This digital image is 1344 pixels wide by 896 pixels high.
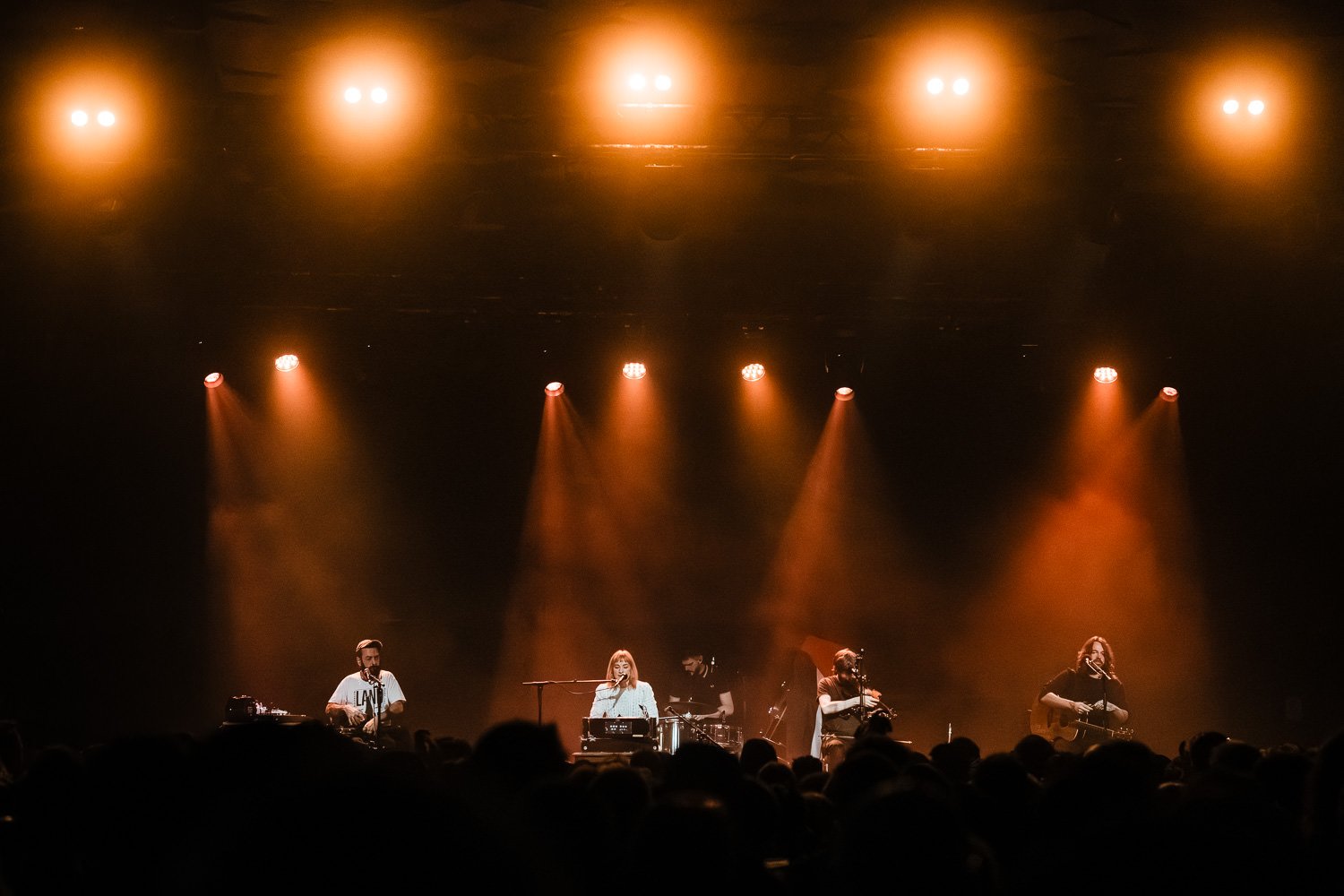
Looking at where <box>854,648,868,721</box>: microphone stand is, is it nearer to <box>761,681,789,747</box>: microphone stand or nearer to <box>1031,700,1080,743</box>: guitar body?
<box>1031,700,1080,743</box>: guitar body

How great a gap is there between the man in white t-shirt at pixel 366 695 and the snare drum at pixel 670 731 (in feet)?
7.32

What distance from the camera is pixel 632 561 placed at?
13.6m

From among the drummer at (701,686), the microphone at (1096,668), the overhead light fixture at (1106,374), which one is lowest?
the drummer at (701,686)

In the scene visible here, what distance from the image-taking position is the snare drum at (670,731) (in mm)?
10922

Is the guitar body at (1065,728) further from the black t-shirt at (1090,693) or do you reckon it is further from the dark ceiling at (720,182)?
the dark ceiling at (720,182)

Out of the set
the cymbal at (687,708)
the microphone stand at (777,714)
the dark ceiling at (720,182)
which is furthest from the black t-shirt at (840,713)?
the dark ceiling at (720,182)

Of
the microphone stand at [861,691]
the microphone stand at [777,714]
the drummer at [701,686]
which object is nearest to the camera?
the microphone stand at [861,691]

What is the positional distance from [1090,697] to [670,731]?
141 inches

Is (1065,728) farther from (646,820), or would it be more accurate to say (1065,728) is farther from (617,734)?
(646,820)

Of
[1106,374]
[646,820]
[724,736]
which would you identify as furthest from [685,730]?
[646,820]

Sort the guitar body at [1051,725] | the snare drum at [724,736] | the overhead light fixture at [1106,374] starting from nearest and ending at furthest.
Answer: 1. the guitar body at [1051,725]
2. the snare drum at [724,736]
3. the overhead light fixture at [1106,374]

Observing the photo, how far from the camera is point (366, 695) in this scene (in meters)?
10.6

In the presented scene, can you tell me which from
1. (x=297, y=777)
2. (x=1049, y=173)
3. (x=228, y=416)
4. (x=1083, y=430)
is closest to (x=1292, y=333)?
(x=1083, y=430)

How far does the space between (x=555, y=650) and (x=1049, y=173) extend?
7.03 meters
